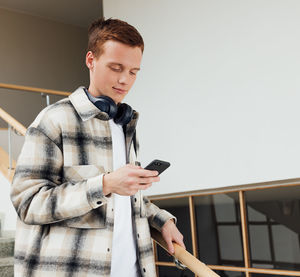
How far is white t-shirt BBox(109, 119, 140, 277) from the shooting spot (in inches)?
47.6

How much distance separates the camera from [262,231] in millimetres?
3705

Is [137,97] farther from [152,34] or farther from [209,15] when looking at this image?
[209,15]

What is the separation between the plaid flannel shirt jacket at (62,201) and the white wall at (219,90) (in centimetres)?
227

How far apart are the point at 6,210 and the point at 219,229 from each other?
1.89 metres

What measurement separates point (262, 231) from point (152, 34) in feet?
6.77

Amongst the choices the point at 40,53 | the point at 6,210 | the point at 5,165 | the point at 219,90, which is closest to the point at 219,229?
the point at 219,90

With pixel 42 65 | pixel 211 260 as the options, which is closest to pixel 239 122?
pixel 211 260

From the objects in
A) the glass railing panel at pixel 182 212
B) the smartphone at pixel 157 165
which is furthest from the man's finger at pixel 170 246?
the glass railing panel at pixel 182 212

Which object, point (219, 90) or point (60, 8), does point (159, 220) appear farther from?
point (60, 8)

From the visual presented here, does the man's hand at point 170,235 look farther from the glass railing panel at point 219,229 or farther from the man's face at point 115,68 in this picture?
the glass railing panel at point 219,229

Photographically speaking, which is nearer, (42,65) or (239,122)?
(239,122)

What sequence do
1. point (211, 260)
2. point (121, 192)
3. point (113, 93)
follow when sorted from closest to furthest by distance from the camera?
point (121, 192) → point (113, 93) → point (211, 260)

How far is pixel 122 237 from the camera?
123 cm

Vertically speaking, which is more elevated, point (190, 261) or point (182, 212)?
point (182, 212)
